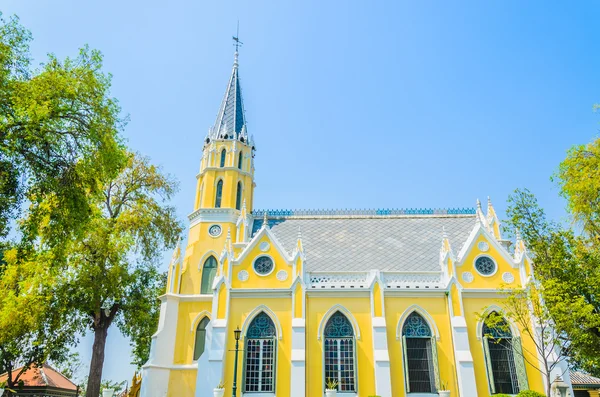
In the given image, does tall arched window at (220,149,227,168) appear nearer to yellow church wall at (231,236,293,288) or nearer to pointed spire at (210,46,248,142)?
pointed spire at (210,46,248,142)

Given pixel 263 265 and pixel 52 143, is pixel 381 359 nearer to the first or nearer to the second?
pixel 263 265

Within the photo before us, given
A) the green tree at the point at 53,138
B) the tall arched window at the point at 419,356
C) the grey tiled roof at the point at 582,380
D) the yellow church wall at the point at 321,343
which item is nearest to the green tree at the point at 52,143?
the green tree at the point at 53,138

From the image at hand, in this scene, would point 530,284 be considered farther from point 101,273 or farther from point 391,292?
point 101,273

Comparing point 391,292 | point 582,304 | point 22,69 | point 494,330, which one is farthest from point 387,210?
point 22,69

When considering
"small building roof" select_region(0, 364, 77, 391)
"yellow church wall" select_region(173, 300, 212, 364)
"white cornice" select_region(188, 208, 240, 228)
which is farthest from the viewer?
"small building roof" select_region(0, 364, 77, 391)

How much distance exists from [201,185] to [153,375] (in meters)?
11.7

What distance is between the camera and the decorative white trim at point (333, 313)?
20.1 m

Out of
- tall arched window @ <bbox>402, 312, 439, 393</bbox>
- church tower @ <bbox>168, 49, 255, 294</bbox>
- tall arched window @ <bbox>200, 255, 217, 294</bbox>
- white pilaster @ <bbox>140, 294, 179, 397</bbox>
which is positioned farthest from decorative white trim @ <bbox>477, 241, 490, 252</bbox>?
white pilaster @ <bbox>140, 294, 179, 397</bbox>

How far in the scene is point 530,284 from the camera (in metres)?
18.4

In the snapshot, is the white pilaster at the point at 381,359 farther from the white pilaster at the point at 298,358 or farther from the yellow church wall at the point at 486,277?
the yellow church wall at the point at 486,277

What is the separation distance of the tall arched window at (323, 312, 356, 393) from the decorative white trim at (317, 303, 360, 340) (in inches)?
6.6

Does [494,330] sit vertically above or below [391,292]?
below

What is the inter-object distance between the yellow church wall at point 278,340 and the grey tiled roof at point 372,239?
10.6 ft

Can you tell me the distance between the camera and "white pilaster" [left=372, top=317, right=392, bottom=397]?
60.8 feet
